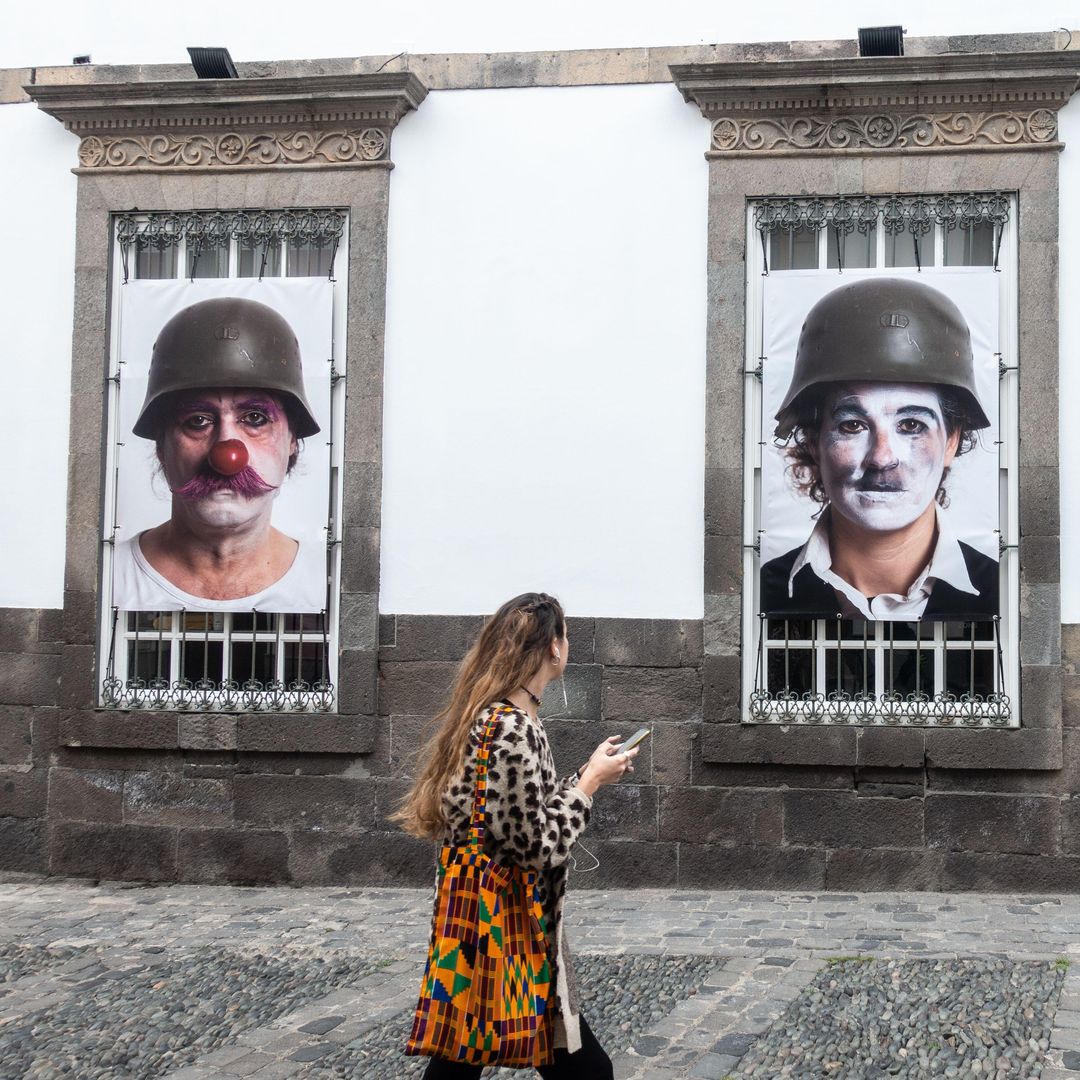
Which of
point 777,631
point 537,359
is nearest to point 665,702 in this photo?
point 777,631

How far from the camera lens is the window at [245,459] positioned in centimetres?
907

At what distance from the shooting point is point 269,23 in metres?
9.31

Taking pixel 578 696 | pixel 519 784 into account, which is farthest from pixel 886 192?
pixel 519 784

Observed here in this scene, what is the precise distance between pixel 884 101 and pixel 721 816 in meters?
4.23

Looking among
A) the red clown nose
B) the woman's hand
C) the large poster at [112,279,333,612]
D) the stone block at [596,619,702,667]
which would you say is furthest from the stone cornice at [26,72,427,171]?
the woman's hand

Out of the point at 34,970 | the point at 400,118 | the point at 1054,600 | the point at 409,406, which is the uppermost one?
the point at 400,118

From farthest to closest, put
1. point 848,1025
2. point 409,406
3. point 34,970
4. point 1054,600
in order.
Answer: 1. point 409,406
2. point 1054,600
3. point 34,970
4. point 848,1025

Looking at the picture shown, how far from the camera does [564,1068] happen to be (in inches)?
142

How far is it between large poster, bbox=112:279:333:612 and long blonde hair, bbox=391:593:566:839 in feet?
17.5

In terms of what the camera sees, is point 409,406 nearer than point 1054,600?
No

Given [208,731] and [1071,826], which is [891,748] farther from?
[208,731]

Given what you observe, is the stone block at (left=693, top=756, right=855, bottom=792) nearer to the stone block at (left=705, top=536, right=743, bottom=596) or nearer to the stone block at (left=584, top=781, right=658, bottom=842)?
the stone block at (left=584, top=781, right=658, bottom=842)

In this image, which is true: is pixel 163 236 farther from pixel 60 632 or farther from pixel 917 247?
pixel 917 247

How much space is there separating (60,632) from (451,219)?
350cm
